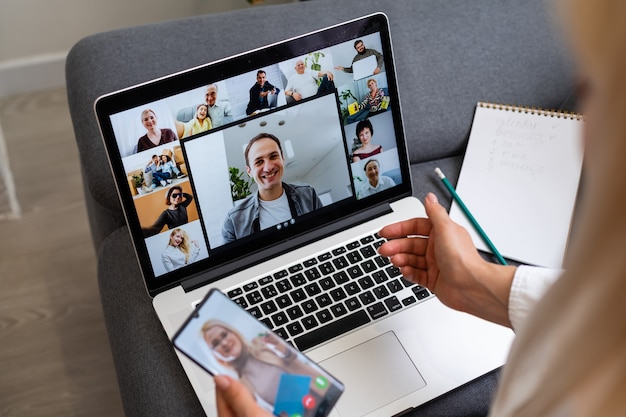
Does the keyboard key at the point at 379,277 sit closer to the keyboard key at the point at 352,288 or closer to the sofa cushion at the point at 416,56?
the keyboard key at the point at 352,288

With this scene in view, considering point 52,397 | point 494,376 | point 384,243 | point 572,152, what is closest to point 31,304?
point 52,397

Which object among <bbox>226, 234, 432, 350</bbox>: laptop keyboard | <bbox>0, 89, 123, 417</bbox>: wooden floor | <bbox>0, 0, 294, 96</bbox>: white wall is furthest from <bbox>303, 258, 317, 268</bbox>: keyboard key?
<bbox>0, 0, 294, 96</bbox>: white wall

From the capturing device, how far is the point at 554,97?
1.09 m

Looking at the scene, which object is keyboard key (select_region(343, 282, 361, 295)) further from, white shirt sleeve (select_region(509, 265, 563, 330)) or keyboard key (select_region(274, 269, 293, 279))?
white shirt sleeve (select_region(509, 265, 563, 330))

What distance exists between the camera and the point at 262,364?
0.68 metres

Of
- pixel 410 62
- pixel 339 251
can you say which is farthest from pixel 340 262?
pixel 410 62

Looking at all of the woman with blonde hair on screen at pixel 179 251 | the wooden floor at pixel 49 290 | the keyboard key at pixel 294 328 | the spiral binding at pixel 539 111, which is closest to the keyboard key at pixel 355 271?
the keyboard key at pixel 294 328

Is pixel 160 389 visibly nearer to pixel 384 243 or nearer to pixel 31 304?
pixel 384 243

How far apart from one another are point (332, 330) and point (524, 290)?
0.24m

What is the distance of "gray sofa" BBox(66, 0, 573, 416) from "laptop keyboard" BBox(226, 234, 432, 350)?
0.17m

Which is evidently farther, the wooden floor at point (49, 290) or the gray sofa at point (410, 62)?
the wooden floor at point (49, 290)

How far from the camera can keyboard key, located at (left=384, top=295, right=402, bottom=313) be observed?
2.83ft

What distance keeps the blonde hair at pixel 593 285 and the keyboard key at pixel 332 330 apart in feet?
1.26

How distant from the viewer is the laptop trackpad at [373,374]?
2.58ft
